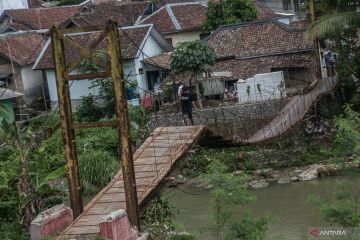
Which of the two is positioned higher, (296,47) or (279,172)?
(296,47)

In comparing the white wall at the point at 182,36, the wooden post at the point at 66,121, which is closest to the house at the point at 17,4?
the white wall at the point at 182,36

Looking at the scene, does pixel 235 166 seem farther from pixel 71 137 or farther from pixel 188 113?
pixel 71 137

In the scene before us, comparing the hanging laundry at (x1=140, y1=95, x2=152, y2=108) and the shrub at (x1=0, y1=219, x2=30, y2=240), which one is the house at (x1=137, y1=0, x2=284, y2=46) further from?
the shrub at (x1=0, y1=219, x2=30, y2=240)

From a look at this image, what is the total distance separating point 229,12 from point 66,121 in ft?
46.7

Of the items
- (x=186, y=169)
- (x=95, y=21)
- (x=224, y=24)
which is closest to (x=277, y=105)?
(x=186, y=169)

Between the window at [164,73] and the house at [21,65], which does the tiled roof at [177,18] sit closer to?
the window at [164,73]

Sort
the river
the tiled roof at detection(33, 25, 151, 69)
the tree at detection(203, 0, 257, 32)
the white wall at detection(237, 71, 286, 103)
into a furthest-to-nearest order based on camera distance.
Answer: the tree at detection(203, 0, 257, 32)
the tiled roof at detection(33, 25, 151, 69)
the white wall at detection(237, 71, 286, 103)
the river

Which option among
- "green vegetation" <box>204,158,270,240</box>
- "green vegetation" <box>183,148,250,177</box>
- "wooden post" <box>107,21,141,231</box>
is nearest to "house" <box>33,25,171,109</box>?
"green vegetation" <box>183,148,250,177</box>

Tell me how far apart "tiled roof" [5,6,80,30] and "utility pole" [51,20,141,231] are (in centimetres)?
1641

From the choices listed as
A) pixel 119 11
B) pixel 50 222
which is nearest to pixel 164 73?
pixel 119 11

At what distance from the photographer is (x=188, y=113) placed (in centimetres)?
1166

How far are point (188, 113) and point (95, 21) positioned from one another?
37.3ft

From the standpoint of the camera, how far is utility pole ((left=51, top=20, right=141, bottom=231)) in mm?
6090

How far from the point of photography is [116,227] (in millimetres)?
5832
